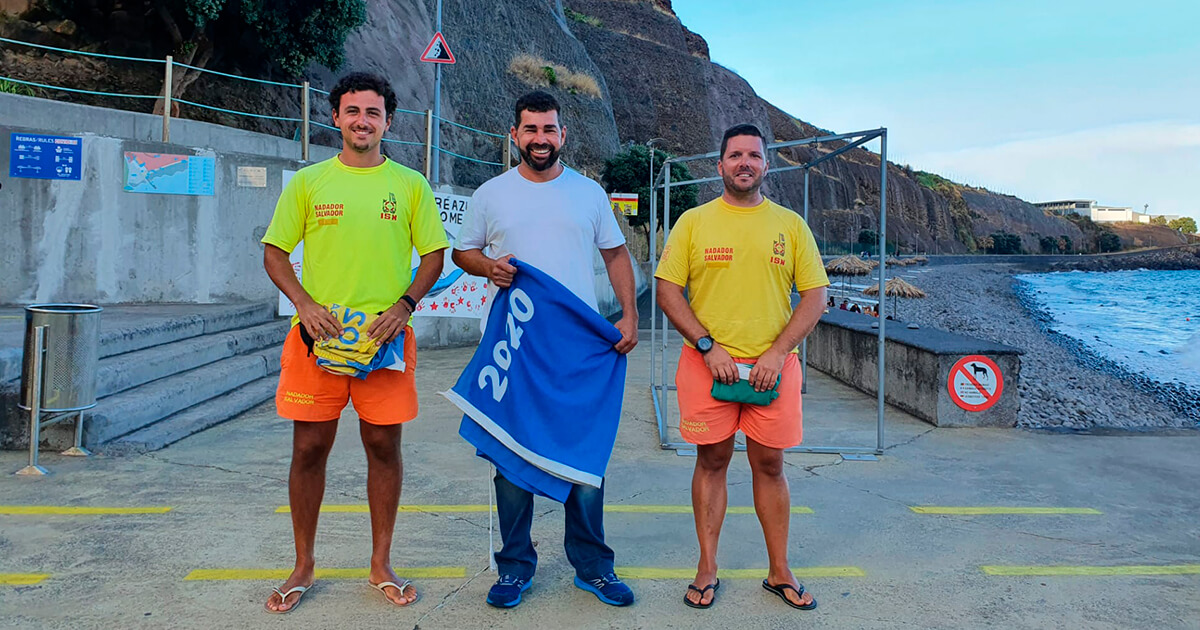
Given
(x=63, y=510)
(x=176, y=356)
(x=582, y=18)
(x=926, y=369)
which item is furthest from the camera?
(x=582, y=18)

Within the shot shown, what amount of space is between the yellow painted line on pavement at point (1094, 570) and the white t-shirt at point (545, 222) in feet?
7.54

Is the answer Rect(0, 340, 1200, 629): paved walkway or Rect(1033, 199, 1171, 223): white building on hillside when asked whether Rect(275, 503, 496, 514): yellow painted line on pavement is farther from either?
Rect(1033, 199, 1171, 223): white building on hillside

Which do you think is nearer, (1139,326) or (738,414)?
(738,414)

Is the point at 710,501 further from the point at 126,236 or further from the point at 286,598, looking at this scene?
the point at 126,236

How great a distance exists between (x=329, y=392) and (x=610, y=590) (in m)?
1.37

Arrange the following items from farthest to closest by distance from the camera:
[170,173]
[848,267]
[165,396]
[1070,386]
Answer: [848,267]
[1070,386]
[170,173]
[165,396]

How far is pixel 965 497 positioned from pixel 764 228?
2.70 meters

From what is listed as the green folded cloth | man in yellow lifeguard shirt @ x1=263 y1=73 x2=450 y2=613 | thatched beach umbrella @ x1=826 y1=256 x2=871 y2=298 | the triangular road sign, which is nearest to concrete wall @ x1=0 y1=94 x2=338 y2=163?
the triangular road sign

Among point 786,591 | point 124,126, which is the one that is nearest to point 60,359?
point 786,591

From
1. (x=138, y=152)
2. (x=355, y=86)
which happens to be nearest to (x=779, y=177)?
(x=138, y=152)

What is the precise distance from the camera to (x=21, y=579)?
343 centimetres

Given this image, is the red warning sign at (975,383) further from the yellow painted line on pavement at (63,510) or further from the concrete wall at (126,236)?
the concrete wall at (126,236)

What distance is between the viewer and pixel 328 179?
3201mm

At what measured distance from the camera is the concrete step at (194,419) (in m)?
5.62
